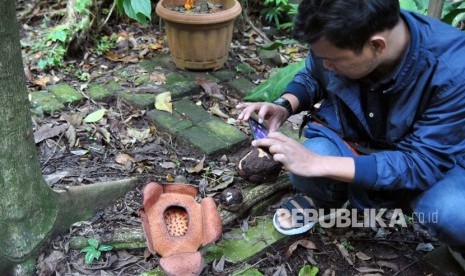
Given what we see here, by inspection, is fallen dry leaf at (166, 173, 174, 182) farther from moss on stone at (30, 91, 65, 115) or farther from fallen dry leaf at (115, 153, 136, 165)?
moss on stone at (30, 91, 65, 115)

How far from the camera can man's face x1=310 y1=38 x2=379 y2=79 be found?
145 centimetres

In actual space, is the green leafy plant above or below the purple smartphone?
below

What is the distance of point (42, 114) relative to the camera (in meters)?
2.47

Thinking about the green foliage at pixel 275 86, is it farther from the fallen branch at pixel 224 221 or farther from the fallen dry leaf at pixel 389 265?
the fallen dry leaf at pixel 389 265

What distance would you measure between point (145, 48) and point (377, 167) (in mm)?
2104

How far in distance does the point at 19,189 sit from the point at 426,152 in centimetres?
124

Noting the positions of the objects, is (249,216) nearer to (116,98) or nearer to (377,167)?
(377,167)

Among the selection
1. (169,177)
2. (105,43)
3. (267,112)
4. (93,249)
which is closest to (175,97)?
(169,177)

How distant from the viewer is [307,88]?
77.4 inches

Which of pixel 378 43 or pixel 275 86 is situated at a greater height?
pixel 378 43

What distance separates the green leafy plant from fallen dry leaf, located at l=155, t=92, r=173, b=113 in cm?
92

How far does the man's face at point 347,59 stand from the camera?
145cm

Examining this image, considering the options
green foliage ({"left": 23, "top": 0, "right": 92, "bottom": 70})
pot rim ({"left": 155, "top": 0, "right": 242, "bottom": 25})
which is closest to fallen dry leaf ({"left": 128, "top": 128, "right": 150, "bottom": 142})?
pot rim ({"left": 155, "top": 0, "right": 242, "bottom": 25})
